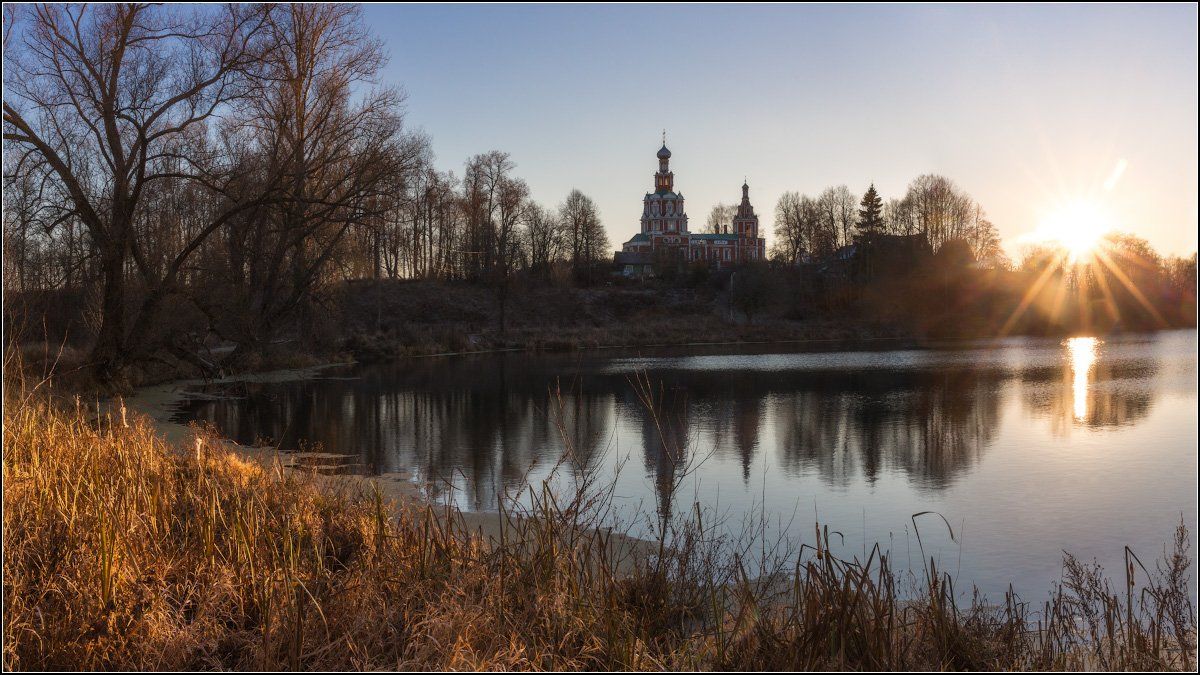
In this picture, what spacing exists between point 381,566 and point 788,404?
16.2 meters

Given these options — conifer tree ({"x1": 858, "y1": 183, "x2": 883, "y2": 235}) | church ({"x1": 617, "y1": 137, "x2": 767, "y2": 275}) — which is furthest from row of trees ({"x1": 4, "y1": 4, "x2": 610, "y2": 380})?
church ({"x1": 617, "y1": 137, "x2": 767, "y2": 275})

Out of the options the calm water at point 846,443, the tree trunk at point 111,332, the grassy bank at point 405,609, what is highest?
the tree trunk at point 111,332

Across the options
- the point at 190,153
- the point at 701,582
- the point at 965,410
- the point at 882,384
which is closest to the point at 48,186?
the point at 190,153

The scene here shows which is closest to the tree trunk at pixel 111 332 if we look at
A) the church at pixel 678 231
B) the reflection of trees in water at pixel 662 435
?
the reflection of trees in water at pixel 662 435

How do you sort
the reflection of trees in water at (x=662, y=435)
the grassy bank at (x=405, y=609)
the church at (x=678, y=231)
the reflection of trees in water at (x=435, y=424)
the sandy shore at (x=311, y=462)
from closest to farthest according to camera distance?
the grassy bank at (x=405, y=609), the sandy shore at (x=311, y=462), the reflection of trees in water at (x=662, y=435), the reflection of trees in water at (x=435, y=424), the church at (x=678, y=231)

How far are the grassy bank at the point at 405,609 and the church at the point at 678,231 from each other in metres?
95.9

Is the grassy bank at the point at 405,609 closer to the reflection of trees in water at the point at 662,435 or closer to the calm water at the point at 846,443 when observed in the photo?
the calm water at the point at 846,443

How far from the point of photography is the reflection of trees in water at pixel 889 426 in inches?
505

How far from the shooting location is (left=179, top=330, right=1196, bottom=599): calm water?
924cm

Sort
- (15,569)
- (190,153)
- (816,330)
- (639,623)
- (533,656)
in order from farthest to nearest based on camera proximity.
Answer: (816,330) → (190,153) → (639,623) → (15,569) → (533,656)

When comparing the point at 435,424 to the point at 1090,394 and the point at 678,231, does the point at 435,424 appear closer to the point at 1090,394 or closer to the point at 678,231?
the point at 1090,394

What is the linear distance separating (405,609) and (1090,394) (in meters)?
20.8

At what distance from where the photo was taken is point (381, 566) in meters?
5.43

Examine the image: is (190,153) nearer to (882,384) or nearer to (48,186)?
(48,186)
